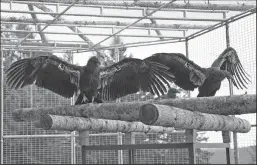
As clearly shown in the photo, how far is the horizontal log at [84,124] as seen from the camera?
4.83 m

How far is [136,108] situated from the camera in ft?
15.1

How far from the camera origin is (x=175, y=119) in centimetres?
364

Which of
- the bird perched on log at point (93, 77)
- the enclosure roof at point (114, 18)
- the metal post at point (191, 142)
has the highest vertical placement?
Result: the enclosure roof at point (114, 18)

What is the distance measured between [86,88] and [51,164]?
4009 millimetres

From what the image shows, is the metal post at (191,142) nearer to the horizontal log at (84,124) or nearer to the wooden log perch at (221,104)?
the wooden log perch at (221,104)

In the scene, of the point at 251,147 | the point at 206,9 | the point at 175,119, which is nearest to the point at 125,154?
the point at 251,147

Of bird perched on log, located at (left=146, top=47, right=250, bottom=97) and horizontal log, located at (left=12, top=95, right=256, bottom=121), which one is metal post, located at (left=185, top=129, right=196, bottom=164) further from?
bird perched on log, located at (left=146, top=47, right=250, bottom=97)

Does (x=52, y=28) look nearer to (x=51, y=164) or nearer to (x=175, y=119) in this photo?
(x=51, y=164)

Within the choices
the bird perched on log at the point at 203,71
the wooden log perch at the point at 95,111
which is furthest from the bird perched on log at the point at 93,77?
the wooden log perch at the point at 95,111

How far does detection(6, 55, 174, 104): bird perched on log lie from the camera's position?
233 inches

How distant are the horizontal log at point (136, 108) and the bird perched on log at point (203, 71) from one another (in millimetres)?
1121

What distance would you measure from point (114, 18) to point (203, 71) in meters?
2.65

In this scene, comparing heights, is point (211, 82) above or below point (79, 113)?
above

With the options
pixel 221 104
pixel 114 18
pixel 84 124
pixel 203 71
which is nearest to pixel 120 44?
pixel 114 18
